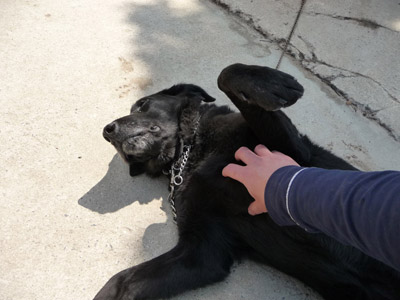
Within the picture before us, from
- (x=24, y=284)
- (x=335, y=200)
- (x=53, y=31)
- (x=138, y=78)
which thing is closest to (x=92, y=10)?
(x=53, y=31)

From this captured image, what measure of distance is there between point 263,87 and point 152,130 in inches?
30.9

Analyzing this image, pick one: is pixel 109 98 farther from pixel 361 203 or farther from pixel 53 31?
pixel 361 203

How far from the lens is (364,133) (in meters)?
2.69

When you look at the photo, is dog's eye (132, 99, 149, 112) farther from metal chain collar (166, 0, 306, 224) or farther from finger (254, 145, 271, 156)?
finger (254, 145, 271, 156)

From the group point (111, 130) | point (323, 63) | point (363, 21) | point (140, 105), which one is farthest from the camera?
point (363, 21)

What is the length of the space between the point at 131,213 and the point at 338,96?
1810mm

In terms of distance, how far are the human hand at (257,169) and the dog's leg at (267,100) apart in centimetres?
10

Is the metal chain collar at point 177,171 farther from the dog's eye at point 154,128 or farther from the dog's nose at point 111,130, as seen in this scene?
the dog's nose at point 111,130

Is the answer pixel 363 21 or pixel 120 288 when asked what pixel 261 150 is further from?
pixel 363 21

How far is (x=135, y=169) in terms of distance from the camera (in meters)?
2.31

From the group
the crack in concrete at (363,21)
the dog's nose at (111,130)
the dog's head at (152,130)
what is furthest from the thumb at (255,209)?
the crack in concrete at (363,21)

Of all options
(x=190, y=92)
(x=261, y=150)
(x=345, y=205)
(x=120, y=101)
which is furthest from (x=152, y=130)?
(x=345, y=205)

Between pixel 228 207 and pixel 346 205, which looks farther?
pixel 228 207

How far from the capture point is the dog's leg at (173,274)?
1.85m
